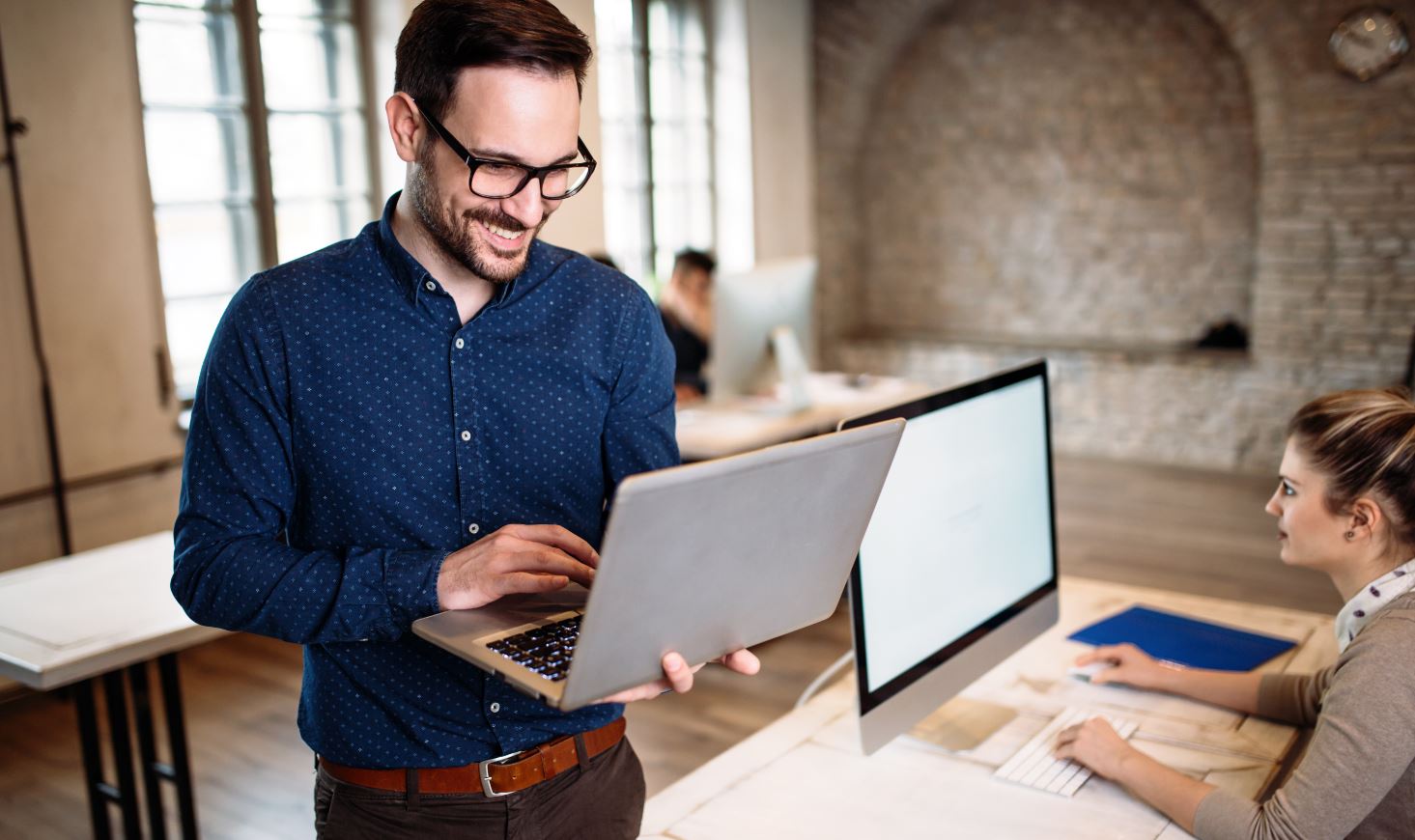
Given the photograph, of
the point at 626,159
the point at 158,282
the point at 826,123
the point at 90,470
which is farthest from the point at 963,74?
the point at 90,470

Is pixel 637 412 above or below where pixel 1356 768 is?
above

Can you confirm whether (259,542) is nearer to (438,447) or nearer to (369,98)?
(438,447)

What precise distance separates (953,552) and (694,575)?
731mm

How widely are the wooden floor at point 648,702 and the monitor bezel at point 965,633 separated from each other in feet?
5.12

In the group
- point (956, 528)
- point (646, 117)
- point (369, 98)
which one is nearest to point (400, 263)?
point (956, 528)

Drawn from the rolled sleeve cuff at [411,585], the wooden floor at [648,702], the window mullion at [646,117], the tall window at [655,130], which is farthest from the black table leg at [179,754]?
the window mullion at [646,117]

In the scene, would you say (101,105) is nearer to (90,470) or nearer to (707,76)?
(90,470)

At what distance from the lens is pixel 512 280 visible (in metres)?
1.35

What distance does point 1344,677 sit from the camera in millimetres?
1379

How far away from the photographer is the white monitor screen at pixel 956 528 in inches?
58.6

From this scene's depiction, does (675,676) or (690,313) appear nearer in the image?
(675,676)

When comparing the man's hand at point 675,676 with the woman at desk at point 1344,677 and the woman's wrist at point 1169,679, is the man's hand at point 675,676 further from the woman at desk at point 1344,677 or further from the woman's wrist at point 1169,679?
the woman's wrist at point 1169,679

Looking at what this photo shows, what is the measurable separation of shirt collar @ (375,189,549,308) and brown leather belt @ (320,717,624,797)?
1.65 feet

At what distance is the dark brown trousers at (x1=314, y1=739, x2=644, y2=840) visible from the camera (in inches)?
51.2
